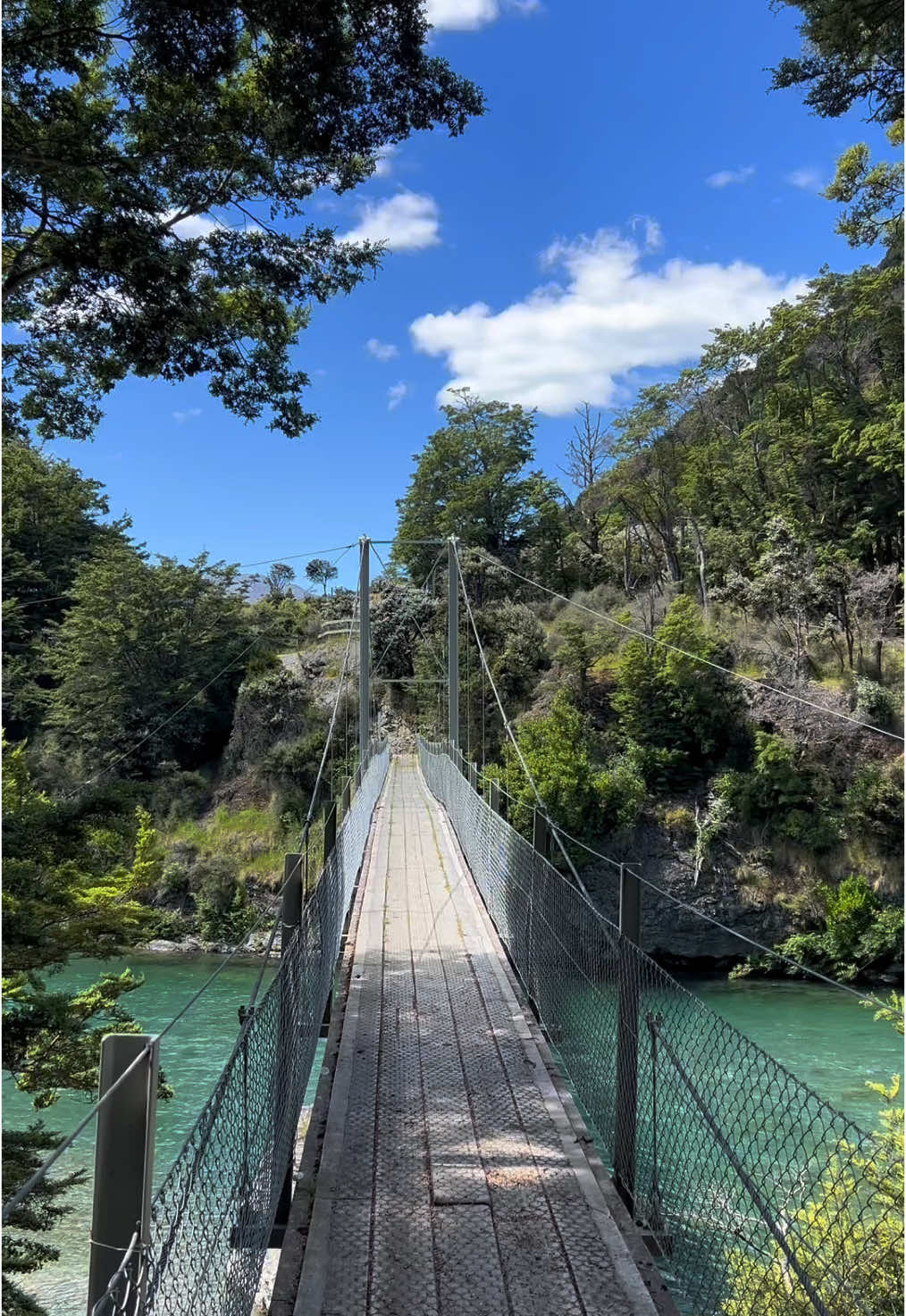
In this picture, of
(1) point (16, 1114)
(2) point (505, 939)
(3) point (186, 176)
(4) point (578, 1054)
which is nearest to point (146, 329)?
(3) point (186, 176)

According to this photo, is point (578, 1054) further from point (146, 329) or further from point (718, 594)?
point (718, 594)

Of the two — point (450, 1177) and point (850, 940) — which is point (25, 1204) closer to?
point (450, 1177)

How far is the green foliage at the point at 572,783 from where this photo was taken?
53.8 ft

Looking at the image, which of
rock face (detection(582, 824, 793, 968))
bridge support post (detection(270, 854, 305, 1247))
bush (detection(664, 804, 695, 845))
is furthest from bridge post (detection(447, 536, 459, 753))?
bridge support post (detection(270, 854, 305, 1247))

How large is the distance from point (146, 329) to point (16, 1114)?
9.67m

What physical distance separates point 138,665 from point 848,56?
21.5m

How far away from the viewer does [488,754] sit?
73.8 ft

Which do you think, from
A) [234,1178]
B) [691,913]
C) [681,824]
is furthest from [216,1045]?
[234,1178]

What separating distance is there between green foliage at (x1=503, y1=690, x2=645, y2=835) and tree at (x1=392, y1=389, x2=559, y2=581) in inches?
480

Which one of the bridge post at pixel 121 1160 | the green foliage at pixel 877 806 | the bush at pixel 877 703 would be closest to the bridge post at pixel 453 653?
the bush at pixel 877 703

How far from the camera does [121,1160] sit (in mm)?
1098

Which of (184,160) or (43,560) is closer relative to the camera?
(184,160)

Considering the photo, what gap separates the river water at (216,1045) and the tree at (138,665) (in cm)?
748

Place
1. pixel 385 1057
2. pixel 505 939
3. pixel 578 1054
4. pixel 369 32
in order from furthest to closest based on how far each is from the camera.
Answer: pixel 505 939, pixel 369 32, pixel 385 1057, pixel 578 1054
